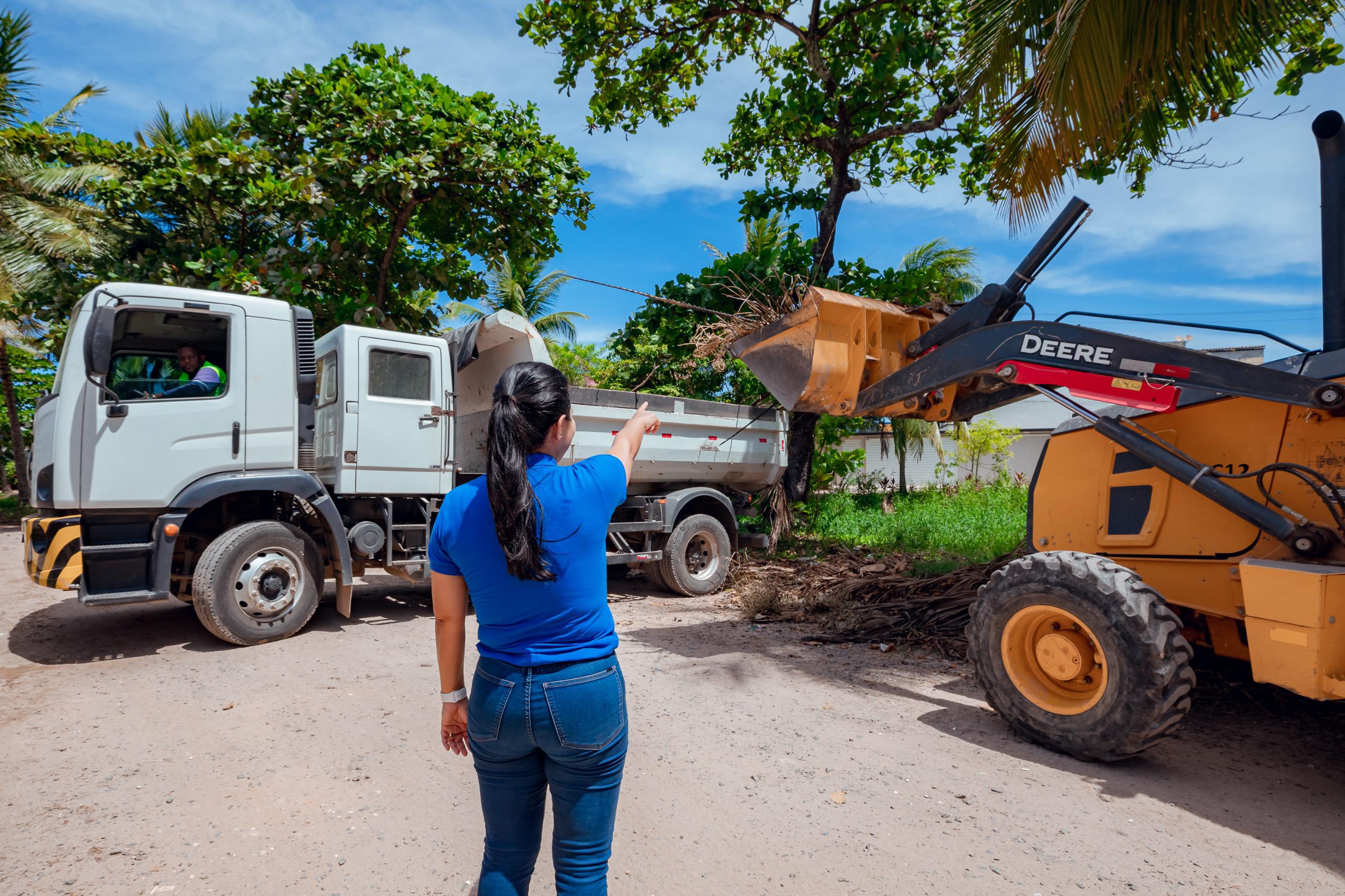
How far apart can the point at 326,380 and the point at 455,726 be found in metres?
5.73

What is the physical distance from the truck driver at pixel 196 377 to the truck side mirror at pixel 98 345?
1.82 feet

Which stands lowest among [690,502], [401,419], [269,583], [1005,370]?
[269,583]

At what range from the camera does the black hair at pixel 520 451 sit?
169 cm

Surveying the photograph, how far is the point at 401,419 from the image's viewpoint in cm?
685

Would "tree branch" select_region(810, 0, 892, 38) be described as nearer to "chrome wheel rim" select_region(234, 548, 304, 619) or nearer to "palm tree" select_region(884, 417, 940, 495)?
"palm tree" select_region(884, 417, 940, 495)

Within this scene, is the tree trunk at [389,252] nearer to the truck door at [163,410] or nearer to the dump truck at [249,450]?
the dump truck at [249,450]

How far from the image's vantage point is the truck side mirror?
514cm

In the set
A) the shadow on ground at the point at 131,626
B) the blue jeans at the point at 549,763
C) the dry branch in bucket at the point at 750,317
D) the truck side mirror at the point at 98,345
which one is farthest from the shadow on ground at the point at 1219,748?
the truck side mirror at the point at 98,345

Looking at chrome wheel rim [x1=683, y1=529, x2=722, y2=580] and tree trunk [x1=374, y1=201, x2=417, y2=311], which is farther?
tree trunk [x1=374, y1=201, x2=417, y2=311]

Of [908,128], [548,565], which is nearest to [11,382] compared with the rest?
[908,128]

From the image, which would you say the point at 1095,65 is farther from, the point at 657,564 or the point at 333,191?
the point at 333,191

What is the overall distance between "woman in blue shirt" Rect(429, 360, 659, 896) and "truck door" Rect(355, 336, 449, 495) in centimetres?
527

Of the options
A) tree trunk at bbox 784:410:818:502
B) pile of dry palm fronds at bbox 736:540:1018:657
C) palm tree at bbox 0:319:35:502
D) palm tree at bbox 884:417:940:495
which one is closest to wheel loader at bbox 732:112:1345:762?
pile of dry palm fronds at bbox 736:540:1018:657

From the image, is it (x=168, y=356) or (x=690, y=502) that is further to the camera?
(x=690, y=502)
